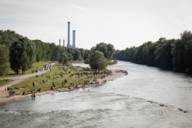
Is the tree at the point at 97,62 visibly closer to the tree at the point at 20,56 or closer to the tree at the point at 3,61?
the tree at the point at 20,56

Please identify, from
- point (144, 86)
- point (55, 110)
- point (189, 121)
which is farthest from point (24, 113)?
point (144, 86)

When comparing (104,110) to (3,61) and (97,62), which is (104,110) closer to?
(3,61)

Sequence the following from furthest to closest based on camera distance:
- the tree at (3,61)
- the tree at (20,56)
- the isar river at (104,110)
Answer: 1. the tree at (20,56)
2. the tree at (3,61)
3. the isar river at (104,110)

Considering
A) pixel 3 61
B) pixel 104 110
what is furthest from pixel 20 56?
pixel 104 110

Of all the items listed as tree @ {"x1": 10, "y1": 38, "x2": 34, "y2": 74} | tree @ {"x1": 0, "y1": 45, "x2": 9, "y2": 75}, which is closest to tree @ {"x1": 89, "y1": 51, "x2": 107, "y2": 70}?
tree @ {"x1": 10, "y1": 38, "x2": 34, "y2": 74}

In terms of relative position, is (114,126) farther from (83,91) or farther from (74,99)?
(83,91)

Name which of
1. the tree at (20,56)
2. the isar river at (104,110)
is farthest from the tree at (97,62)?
the isar river at (104,110)

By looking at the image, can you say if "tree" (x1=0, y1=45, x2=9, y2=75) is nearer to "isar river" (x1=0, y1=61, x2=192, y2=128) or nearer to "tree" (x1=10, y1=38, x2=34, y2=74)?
"tree" (x1=10, y1=38, x2=34, y2=74)
